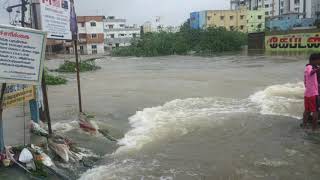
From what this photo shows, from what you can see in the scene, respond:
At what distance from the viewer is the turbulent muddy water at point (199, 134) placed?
249 inches

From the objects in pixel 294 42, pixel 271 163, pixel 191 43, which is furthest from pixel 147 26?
pixel 271 163

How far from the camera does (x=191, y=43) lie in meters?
54.2

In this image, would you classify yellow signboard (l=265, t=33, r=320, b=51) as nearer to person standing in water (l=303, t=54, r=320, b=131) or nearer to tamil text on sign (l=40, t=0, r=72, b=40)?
person standing in water (l=303, t=54, r=320, b=131)

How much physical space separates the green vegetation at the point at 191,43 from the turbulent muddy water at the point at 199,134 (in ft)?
119

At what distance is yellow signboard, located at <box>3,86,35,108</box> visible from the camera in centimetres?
596

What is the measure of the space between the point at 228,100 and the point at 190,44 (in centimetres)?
4189

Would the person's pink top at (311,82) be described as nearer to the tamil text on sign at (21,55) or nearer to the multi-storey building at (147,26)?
the tamil text on sign at (21,55)

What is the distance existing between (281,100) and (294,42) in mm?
31638

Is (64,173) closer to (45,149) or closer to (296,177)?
(45,149)

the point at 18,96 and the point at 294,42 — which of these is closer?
the point at 18,96

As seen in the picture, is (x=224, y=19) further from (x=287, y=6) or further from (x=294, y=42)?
(x=294, y=42)

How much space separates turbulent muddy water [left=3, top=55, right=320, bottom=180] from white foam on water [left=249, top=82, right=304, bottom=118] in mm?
22

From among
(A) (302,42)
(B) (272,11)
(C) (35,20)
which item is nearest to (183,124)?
(C) (35,20)

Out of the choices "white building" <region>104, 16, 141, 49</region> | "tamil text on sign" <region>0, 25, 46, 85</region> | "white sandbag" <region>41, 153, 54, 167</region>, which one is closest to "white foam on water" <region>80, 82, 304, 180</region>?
"white sandbag" <region>41, 153, 54, 167</region>
